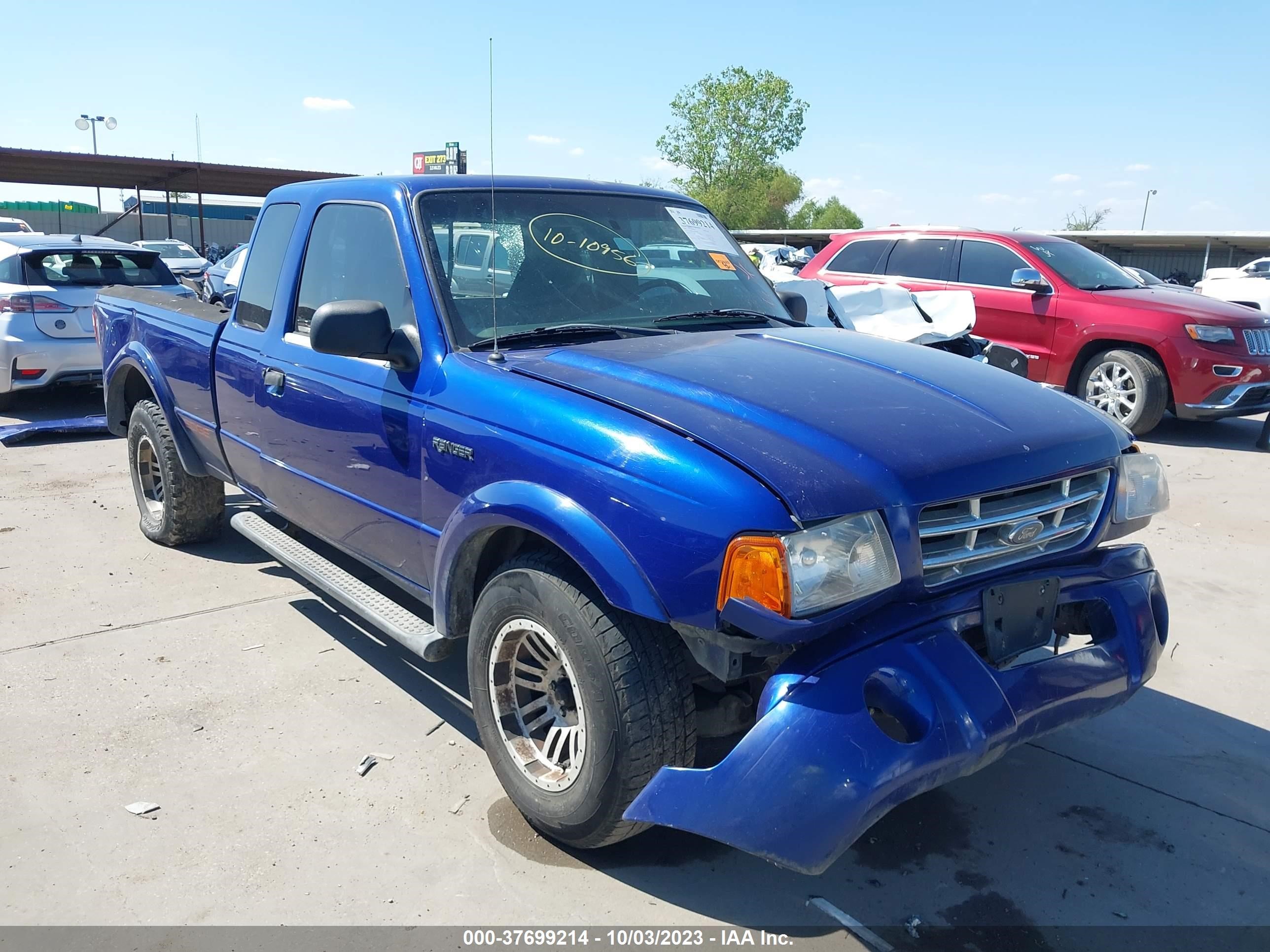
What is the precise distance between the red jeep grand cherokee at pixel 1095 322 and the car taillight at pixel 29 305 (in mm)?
7570

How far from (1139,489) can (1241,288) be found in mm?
19959

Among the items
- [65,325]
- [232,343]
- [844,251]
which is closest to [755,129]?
[844,251]

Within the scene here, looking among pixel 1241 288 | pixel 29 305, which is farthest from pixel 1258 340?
pixel 1241 288

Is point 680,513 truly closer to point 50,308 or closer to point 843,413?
point 843,413

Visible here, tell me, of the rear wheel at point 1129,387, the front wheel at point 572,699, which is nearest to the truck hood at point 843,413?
the front wheel at point 572,699

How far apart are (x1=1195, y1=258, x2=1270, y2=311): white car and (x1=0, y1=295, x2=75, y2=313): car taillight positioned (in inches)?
661

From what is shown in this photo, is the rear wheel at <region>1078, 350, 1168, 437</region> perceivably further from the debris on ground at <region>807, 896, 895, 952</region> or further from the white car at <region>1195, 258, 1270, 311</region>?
the white car at <region>1195, 258, 1270, 311</region>

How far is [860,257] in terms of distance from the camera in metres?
10.7

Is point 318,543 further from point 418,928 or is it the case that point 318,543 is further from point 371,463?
point 418,928

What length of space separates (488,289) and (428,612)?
5.11 ft

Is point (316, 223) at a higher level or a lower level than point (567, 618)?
higher

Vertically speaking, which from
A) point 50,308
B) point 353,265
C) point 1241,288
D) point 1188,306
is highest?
point 353,265

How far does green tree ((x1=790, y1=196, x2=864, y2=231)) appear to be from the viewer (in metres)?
80.3

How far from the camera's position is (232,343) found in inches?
174
